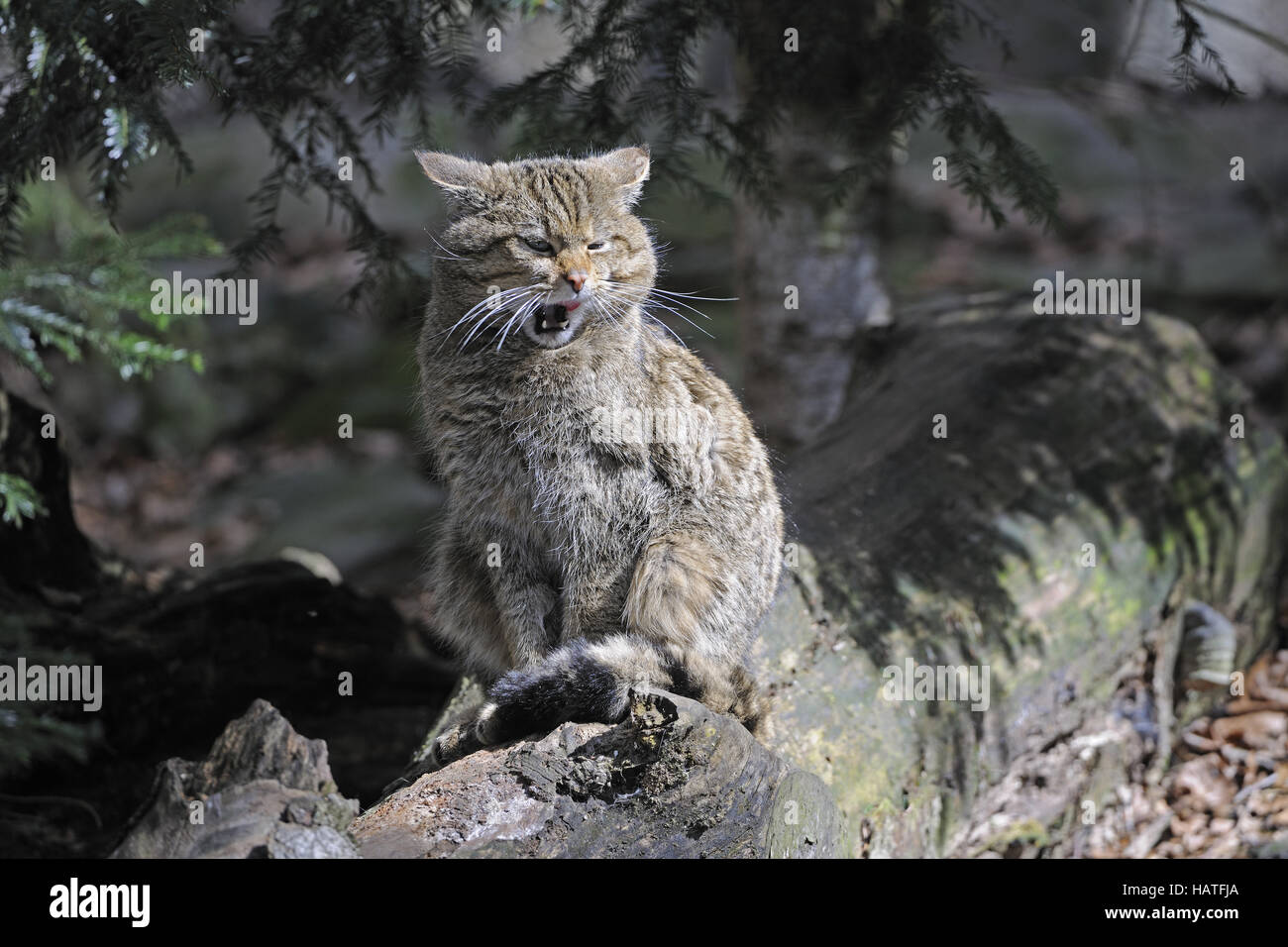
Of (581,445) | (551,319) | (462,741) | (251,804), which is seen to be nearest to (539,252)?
(551,319)

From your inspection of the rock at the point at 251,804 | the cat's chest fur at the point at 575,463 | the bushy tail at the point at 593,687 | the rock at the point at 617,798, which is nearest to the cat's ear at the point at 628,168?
the cat's chest fur at the point at 575,463

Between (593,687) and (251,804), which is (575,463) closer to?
(593,687)

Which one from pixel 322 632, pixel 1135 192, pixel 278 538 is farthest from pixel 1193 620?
pixel 1135 192

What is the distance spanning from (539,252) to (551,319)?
9.6 inches

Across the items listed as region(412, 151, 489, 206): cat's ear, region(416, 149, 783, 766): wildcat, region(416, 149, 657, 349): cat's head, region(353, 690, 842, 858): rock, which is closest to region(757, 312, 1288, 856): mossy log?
region(416, 149, 783, 766): wildcat

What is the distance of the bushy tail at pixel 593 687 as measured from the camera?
3340 millimetres

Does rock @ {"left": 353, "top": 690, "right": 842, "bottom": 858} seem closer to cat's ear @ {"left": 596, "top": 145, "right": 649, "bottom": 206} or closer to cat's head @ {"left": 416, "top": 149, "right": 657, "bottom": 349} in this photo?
cat's head @ {"left": 416, "top": 149, "right": 657, "bottom": 349}

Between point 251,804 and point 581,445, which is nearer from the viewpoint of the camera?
point 251,804

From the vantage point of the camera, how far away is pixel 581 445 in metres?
3.85

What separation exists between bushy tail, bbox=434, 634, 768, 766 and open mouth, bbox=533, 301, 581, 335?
44.1 inches

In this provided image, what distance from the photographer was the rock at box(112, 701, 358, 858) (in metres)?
2.62

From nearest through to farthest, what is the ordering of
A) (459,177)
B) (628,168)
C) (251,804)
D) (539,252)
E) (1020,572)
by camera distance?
(251,804) → (539,252) → (459,177) → (628,168) → (1020,572)

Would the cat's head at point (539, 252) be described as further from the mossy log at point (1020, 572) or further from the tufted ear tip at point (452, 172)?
the mossy log at point (1020, 572)

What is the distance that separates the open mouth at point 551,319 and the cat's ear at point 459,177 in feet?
1.53
